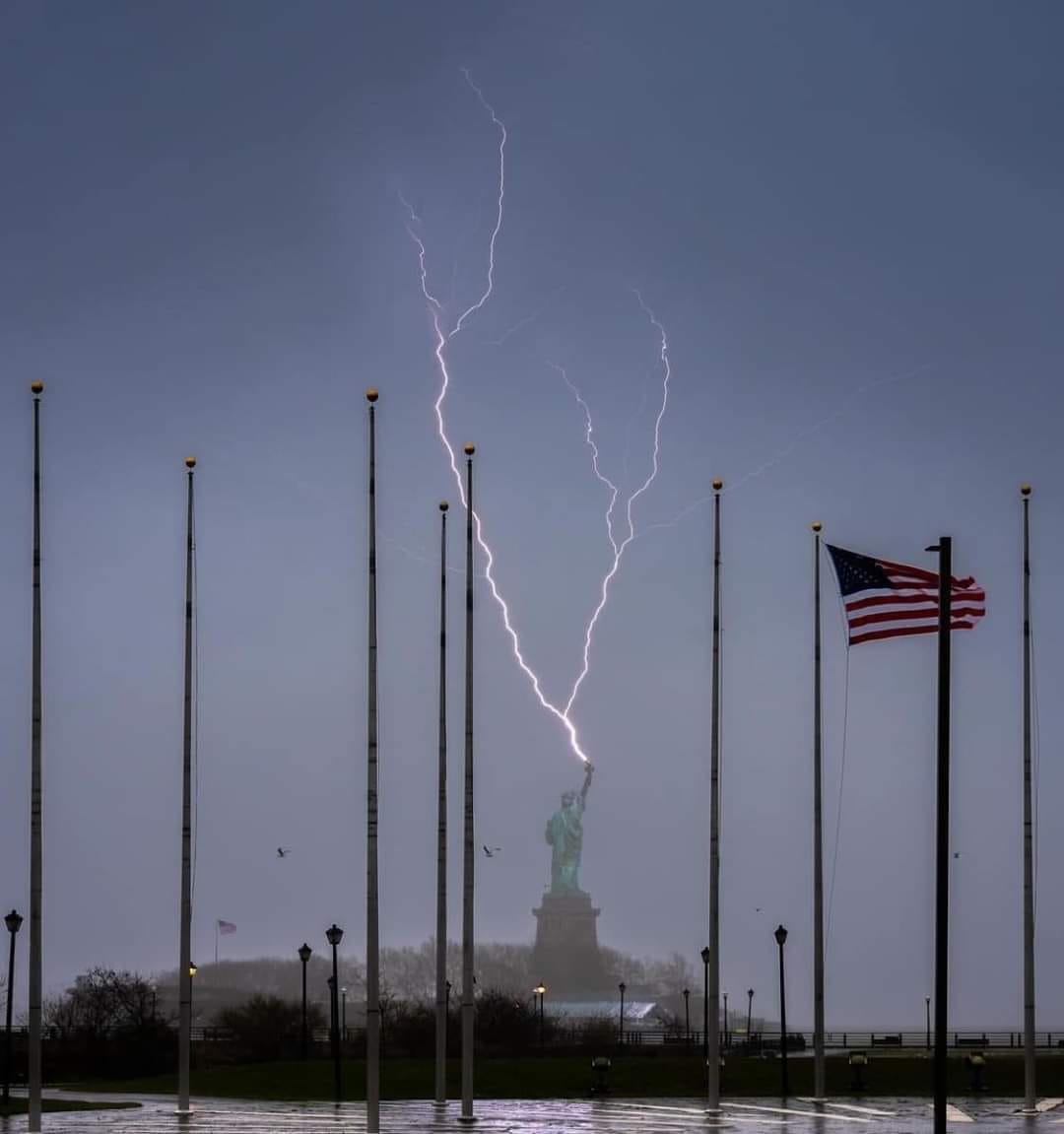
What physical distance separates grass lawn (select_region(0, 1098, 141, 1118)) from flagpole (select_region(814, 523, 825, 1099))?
666 inches

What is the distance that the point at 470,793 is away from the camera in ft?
171

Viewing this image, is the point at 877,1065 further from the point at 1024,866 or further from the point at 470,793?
the point at 470,793

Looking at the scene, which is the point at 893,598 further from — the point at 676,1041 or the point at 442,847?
the point at 676,1041

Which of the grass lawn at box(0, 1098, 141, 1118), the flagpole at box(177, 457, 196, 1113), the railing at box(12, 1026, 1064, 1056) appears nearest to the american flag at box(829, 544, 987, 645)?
the flagpole at box(177, 457, 196, 1113)

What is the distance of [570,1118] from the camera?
4834cm


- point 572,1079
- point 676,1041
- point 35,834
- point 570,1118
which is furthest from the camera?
point 676,1041

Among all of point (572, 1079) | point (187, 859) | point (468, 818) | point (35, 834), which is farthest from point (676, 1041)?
point (35, 834)

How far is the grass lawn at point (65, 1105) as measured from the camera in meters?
51.8

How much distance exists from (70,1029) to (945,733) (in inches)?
2810

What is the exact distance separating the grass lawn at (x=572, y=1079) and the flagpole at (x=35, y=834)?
16.4m

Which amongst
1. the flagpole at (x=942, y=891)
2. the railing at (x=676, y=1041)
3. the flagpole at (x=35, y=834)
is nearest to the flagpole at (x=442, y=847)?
the flagpole at (x=35, y=834)

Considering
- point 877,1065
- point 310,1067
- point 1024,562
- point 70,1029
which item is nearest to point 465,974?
point 1024,562

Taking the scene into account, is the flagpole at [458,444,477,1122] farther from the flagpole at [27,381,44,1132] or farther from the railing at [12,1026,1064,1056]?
the railing at [12,1026,1064,1056]

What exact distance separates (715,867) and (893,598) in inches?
343
